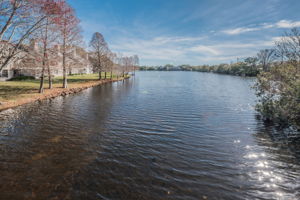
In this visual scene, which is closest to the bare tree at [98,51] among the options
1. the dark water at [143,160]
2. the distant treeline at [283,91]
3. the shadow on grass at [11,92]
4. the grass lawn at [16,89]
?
the grass lawn at [16,89]

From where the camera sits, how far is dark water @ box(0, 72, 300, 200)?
5074 millimetres

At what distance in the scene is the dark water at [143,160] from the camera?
5.07m

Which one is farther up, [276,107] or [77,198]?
[276,107]

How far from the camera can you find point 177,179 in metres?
5.69

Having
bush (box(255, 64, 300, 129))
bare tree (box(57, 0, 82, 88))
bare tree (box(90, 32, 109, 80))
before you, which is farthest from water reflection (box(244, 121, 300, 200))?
bare tree (box(90, 32, 109, 80))

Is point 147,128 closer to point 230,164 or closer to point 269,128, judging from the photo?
point 230,164

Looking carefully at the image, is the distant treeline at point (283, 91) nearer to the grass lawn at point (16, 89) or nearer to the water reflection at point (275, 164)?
the water reflection at point (275, 164)

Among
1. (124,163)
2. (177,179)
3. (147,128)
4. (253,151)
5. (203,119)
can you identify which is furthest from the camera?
(203,119)

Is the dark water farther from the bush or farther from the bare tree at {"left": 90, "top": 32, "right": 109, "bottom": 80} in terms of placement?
the bare tree at {"left": 90, "top": 32, "right": 109, "bottom": 80}

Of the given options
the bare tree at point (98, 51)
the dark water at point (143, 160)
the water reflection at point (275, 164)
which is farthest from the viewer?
the bare tree at point (98, 51)

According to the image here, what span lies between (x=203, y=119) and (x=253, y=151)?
505 cm

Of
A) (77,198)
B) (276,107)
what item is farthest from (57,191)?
(276,107)

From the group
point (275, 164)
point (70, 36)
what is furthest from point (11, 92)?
point (275, 164)

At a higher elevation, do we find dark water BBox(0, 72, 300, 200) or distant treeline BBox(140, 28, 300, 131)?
distant treeline BBox(140, 28, 300, 131)
